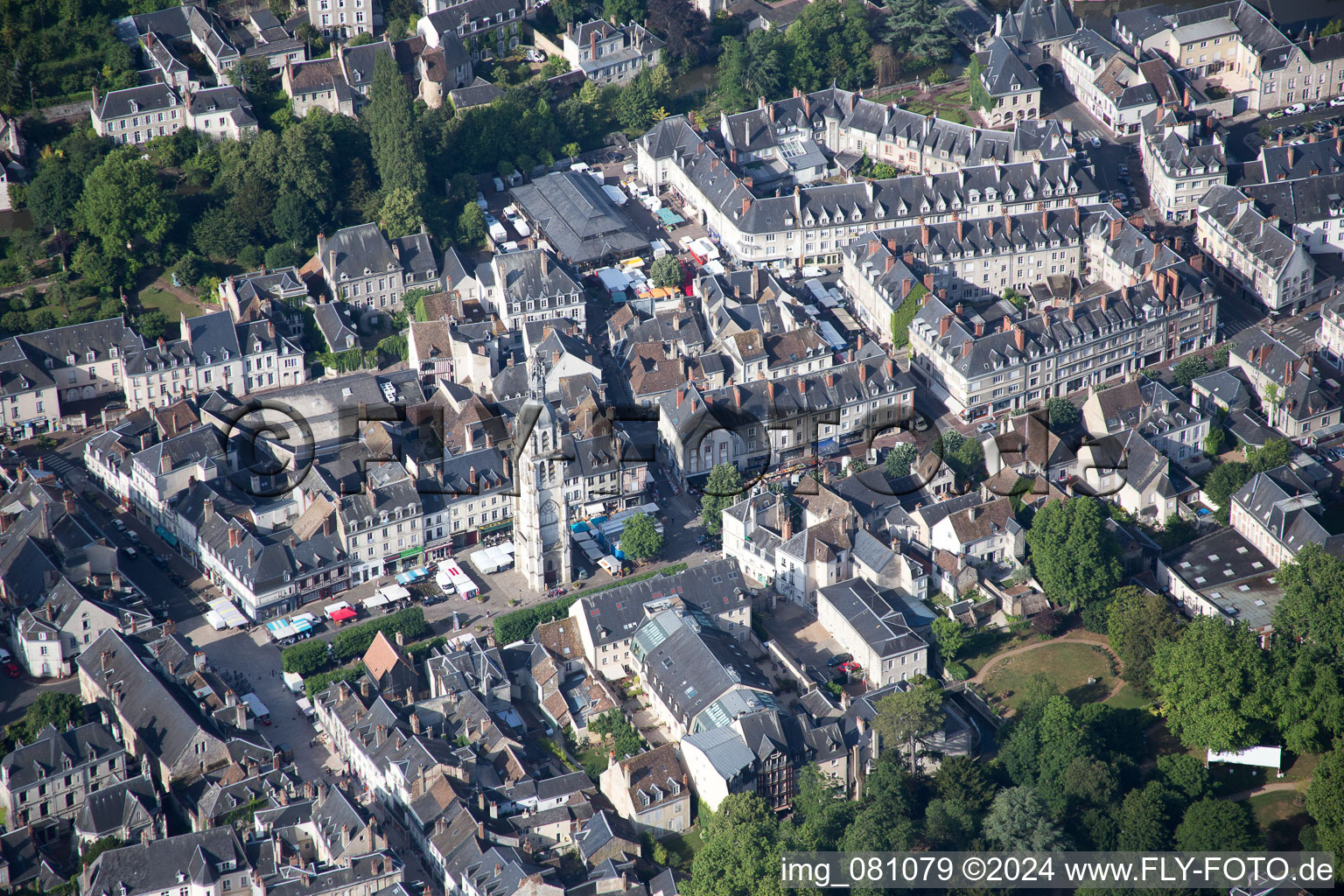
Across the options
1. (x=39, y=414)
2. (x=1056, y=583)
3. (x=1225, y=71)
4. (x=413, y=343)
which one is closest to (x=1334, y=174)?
(x=1225, y=71)

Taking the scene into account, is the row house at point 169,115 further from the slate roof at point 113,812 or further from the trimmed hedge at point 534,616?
the slate roof at point 113,812

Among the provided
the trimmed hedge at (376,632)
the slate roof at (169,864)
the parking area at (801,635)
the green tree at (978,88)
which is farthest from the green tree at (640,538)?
the green tree at (978,88)

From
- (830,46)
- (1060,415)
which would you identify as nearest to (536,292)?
(1060,415)

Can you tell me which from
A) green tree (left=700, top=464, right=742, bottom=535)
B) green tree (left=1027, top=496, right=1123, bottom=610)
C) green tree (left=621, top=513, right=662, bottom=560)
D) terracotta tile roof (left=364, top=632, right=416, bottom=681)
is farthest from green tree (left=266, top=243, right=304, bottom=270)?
green tree (left=1027, top=496, right=1123, bottom=610)

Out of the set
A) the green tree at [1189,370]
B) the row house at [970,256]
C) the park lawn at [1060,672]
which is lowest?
the park lawn at [1060,672]

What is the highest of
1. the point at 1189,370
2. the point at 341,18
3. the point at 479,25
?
the point at 341,18

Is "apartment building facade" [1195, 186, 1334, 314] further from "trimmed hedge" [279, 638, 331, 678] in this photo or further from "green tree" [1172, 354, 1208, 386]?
"trimmed hedge" [279, 638, 331, 678]

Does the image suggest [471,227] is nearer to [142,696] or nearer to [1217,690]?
[142,696]

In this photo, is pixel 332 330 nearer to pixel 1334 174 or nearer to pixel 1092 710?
pixel 1092 710
